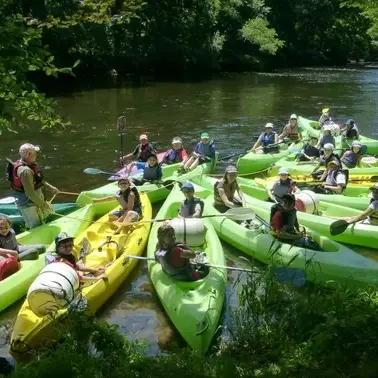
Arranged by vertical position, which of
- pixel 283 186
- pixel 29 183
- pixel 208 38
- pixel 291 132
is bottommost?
pixel 283 186

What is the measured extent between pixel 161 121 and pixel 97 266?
13100mm

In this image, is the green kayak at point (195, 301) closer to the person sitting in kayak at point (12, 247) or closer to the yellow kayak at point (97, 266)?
the yellow kayak at point (97, 266)

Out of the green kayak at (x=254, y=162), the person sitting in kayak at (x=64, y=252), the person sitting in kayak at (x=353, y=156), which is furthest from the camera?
the green kayak at (x=254, y=162)

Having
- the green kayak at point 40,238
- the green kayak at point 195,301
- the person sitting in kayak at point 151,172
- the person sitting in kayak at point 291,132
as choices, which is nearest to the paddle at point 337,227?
the green kayak at point 195,301

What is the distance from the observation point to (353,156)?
459 inches

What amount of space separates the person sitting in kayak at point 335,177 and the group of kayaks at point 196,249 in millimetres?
228

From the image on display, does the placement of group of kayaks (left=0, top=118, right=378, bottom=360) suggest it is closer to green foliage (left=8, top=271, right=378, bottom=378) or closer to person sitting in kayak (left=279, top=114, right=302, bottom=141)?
green foliage (left=8, top=271, right=378, bottom=378)

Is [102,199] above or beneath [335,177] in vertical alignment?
beneath

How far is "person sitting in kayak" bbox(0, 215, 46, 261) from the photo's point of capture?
6.78 meters

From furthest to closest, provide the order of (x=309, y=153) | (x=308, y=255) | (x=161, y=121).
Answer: (x=161, y=121) → (x=309, y=153) → (x=308, y=255)

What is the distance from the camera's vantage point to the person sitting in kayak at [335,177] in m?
9.91

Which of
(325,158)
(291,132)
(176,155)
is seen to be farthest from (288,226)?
(291,132)

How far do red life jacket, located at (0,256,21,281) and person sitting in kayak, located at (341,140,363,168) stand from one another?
7346 millimetres

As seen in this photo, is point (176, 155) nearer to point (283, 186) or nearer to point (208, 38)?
point (283, 186)
